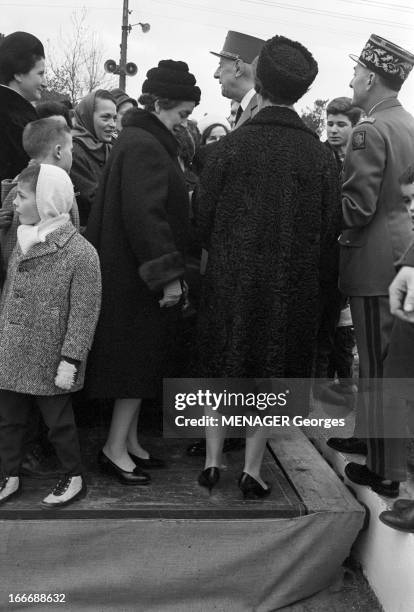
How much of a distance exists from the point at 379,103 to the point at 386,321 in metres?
0.96

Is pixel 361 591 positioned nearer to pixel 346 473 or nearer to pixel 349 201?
pixel 346 473

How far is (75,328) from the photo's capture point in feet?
8.46

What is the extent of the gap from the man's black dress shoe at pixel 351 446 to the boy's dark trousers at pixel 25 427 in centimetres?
131

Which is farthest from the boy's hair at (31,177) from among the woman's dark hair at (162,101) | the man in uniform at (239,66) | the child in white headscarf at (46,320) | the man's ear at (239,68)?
the man's ear at (239,68)

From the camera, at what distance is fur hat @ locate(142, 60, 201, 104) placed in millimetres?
2865

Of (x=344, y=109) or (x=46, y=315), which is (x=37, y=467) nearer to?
(x=46, y=315)

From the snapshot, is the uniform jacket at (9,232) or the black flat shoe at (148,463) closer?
the uniform jacket at (9,232)

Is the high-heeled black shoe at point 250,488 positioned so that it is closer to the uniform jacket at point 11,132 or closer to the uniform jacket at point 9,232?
the uniform jacket at point 9,232

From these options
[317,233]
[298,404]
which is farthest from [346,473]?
[317,233]

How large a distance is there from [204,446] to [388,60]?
1918mm

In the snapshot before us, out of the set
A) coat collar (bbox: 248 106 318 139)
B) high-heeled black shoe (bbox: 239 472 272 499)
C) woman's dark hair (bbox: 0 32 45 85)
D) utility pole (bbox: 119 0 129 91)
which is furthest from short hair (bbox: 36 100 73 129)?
utility pole (bbox: 119 0 129 91)

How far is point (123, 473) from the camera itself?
2877mm

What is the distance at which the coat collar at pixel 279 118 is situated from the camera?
2.72 m

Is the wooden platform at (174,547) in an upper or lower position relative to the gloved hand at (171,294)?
lower
